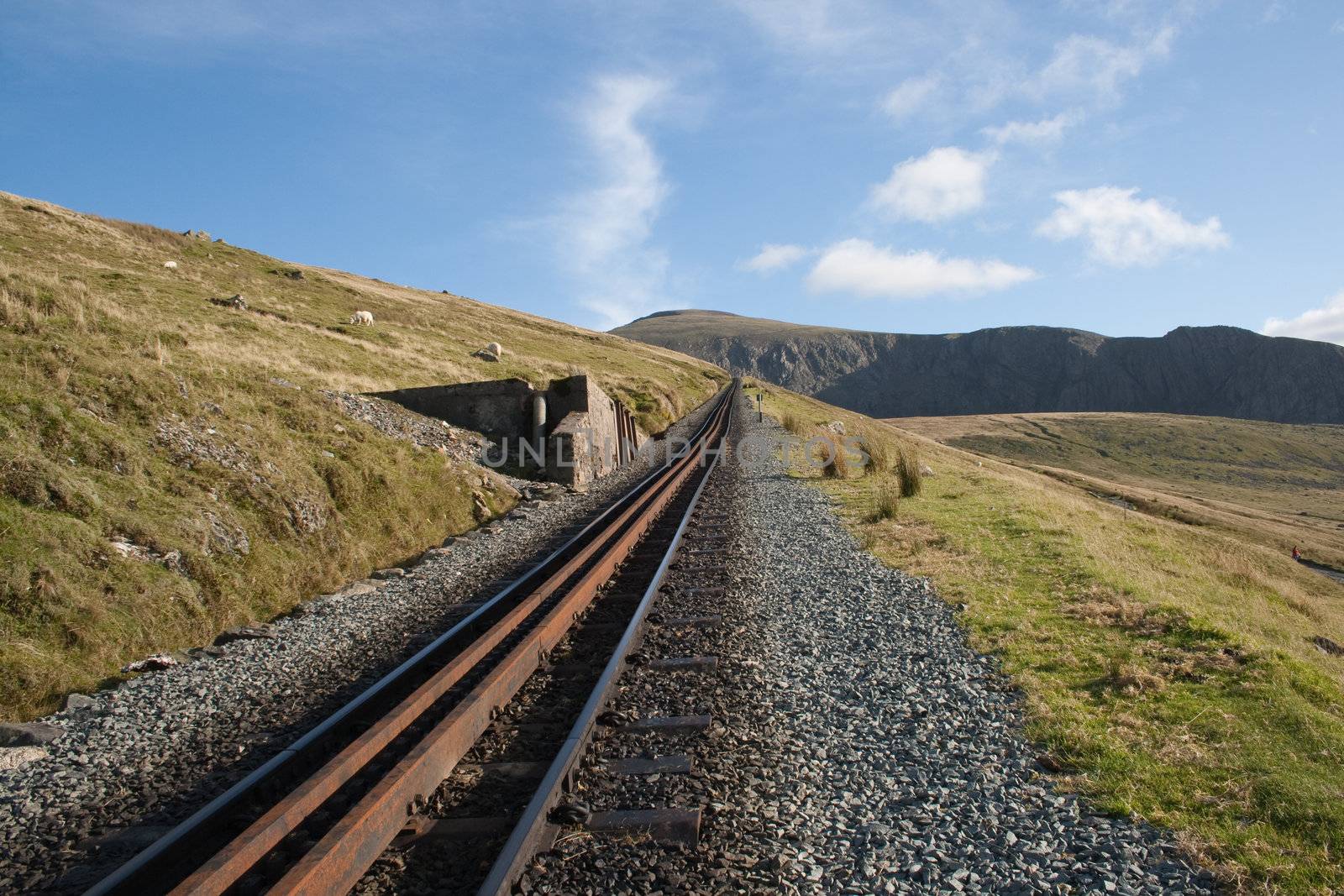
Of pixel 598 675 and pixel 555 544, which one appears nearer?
pixel 598 675

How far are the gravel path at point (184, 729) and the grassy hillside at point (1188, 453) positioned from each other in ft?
217

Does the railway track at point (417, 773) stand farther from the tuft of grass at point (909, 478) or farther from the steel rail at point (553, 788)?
the tuft of grass at point (909, 478)

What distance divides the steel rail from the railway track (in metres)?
0.01

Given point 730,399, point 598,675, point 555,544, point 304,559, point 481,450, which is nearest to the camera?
point 598,675

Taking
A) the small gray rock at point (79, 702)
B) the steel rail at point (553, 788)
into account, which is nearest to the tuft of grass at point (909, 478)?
the steel rail at point (553, 788)

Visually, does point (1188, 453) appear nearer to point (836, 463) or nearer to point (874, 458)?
point (874, 458)

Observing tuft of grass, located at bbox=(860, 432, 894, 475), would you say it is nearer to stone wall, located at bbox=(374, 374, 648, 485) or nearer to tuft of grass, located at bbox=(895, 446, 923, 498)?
tuft of grass, located at bbox=(895, 446, 923, 498)

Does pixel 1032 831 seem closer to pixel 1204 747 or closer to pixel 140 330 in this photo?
pixel 1204 747

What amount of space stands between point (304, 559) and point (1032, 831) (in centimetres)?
912

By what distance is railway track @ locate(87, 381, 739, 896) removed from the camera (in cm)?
344

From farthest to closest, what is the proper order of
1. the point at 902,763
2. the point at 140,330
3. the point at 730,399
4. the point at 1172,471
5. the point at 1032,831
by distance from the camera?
the point at 1172,471 < the point at 730,399 < the point at 140,330 < the point at 902,763 < the point at 1032,831

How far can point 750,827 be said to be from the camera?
12.7 ft

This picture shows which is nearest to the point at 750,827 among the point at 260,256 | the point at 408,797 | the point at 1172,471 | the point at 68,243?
the point at 408,797

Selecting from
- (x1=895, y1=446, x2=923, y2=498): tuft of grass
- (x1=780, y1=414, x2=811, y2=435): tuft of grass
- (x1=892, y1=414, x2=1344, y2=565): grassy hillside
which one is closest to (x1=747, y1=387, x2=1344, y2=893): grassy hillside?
(x1=895, y1=446, x2=923, y2=498): tuft of grass
